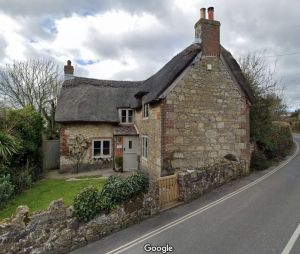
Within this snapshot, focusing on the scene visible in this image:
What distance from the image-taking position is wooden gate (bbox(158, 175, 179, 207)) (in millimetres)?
Answer: 8828

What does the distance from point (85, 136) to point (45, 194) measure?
22.8 ft

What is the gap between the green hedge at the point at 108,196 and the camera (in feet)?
22.0

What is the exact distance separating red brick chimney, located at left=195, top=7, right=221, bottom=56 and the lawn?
391 inches

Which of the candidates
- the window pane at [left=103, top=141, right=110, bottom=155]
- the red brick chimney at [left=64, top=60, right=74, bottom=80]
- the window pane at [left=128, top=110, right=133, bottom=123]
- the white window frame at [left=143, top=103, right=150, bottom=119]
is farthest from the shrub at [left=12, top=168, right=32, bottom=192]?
the red brick chimney at [left=64, top=60, right=74, bottom=80]

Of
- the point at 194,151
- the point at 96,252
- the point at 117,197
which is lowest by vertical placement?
the point at 96,252

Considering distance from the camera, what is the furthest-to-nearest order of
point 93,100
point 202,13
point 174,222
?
1. point 93,100
2. point 202,13
3. point 174,222

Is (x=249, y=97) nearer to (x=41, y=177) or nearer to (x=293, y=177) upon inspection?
(x=293, y=177)

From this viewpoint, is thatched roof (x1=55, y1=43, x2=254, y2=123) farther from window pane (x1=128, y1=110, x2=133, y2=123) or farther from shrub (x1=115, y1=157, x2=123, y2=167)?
shrub (x1=115, y1=157, x2=123, y2=167)

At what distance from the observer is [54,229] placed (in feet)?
20.1

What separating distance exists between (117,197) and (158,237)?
1.83m

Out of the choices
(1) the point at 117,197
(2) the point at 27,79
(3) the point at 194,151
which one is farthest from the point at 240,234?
(2) the point at 27,79

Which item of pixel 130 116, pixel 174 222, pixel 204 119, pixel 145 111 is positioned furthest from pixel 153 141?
pixel 130 116

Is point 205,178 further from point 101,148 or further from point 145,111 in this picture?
point 101,148

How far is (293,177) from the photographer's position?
12.4 meters
